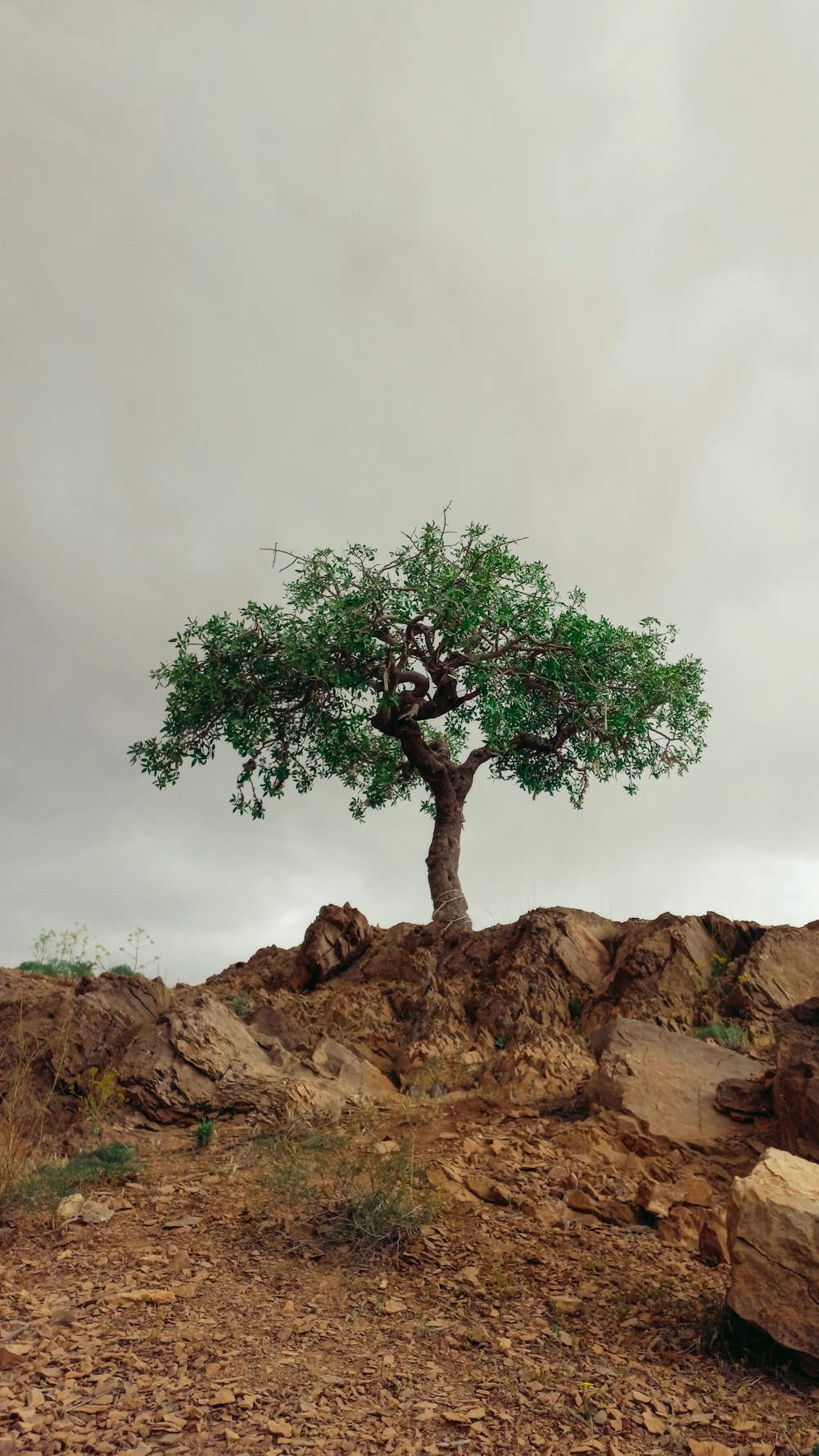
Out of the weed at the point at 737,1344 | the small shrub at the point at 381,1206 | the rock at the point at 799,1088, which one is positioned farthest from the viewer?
the rock at the point at 799,1088

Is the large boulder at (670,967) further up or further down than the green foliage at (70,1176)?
further up

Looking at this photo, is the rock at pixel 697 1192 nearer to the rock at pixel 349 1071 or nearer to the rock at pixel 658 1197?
the rock at pixel 658 1197

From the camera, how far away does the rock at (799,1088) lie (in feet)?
26.8

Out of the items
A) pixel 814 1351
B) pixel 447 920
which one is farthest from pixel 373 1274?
pixel 447 920

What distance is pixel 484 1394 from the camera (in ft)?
16.4

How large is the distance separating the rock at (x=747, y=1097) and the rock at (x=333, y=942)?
337 inches

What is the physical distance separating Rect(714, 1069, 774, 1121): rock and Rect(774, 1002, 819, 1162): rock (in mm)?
345

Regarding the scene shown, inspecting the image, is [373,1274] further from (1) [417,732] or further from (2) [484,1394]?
(1) [417,732]

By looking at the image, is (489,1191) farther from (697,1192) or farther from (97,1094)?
(97,1094)

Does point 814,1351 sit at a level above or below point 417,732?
below

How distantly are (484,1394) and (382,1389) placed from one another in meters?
0.53

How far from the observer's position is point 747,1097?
9.55 meters

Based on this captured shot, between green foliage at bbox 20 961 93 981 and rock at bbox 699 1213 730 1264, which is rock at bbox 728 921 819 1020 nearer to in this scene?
rock at bbox 699 1213 730 1264

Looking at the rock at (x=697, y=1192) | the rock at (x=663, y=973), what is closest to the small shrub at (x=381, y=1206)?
the rock at (x=697, y=1192)
